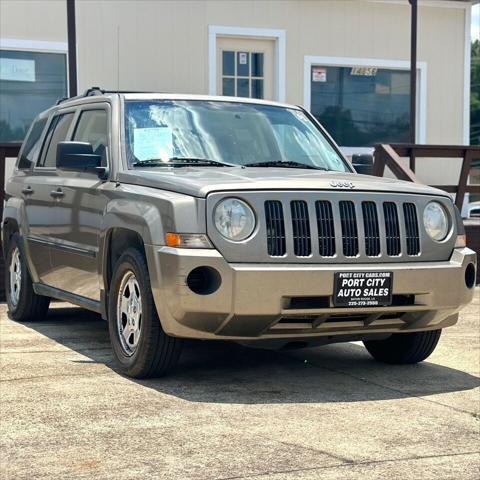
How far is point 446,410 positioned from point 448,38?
1144 cm

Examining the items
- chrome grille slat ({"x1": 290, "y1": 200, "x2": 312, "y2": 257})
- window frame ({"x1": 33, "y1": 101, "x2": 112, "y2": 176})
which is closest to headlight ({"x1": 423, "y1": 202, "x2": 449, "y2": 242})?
chrome grille slat ({"x1": 290, "y1": 200, "x2": 312, "y2": 257})

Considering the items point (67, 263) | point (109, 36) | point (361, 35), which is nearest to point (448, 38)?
point (361, 35)

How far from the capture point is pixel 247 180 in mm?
5664

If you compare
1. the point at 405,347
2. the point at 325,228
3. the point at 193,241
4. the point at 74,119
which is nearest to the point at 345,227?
the point at 325,228

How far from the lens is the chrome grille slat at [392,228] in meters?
5.84

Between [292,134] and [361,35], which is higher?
[361,35]

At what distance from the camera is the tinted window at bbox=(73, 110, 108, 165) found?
269 inches

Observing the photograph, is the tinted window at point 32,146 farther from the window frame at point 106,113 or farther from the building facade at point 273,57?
the building facade at point 273,57

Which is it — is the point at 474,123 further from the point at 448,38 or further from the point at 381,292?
the point at 381,292

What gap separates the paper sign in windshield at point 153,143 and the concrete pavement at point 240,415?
4.38ft

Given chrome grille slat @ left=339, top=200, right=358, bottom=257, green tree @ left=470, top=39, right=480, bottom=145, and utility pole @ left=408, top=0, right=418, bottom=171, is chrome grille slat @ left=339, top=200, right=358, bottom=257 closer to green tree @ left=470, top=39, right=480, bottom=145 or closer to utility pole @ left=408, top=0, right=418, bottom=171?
utility pole @ left=408, top=0, right=418, bottom=171

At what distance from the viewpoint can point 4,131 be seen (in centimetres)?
1318

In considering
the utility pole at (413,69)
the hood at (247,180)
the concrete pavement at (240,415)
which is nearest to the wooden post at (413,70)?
the utility pole at (413,69)

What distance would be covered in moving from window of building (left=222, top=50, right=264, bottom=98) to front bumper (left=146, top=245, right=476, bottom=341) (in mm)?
8977
